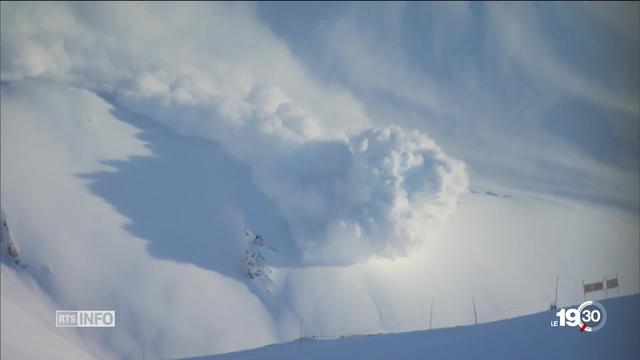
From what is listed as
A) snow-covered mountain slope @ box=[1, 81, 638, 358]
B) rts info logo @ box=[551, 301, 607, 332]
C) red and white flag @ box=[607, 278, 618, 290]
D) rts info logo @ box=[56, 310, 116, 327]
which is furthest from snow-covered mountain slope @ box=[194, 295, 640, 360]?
rts info logo @ box=[56, 310, 116, 327]

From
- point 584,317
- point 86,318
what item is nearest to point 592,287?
point 584,317

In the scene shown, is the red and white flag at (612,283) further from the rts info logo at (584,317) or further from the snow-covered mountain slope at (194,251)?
the rts info logo at (584,317)

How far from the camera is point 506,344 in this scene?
9.89 metres

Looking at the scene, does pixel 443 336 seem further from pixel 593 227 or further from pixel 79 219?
pixel 79 219

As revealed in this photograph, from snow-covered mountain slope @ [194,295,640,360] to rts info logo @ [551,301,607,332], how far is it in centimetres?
10

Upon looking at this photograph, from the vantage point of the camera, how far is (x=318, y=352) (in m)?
10.2

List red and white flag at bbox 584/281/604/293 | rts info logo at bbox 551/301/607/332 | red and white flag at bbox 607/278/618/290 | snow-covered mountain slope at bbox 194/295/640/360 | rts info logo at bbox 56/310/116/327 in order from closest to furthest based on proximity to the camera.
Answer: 1. snow-covered mountain slope at bbox 194/295/640/360
2. rts info logo at bbox 551/301/607/332
3. rts info logo at bbox 56/310/116/327
4. red and white flag at bbox 607/278/618/290
5. red and white flag at bbox 584/281/604/293

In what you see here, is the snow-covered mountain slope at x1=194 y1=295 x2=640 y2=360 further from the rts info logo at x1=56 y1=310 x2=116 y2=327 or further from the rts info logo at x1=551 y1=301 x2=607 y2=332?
the rts info logo at x1=56 y1=310 x2=116 y2=327

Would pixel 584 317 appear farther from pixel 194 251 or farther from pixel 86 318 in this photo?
pixel 86 318

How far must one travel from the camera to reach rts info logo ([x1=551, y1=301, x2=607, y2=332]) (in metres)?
10.1

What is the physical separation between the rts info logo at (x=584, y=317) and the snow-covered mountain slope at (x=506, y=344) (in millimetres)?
103

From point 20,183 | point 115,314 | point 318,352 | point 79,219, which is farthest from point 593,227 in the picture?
point 20,183

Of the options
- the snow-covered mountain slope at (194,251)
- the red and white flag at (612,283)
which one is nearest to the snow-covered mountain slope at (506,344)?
the red and white flag at (612,283)

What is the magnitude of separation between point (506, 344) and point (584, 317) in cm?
173
